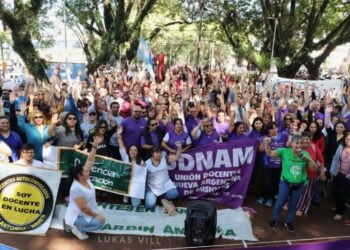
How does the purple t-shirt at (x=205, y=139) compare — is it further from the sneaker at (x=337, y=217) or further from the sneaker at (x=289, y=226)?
the sneaker at (x=337, y=217)

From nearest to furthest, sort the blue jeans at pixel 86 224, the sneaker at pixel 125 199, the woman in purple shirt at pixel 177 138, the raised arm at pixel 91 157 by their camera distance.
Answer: the blue jeans at pixel 86 224 < the raised arm at pixel 91 157 < the sneaker at pixel 125 199 < the woman in purple shirt at pixel 177 138

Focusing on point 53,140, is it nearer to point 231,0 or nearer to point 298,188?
point 298,188

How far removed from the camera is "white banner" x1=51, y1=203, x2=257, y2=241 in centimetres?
601

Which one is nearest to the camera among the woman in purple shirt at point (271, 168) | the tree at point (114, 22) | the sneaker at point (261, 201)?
the woman in purple shirt at point (271, 168)

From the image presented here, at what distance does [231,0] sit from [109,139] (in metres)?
19.4

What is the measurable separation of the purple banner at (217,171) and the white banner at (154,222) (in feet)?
1.38

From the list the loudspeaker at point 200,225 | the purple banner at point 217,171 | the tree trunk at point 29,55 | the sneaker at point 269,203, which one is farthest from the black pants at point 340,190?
the tree trunk at point 29,55

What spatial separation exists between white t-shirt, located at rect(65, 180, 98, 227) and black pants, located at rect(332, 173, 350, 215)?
4.04 meters

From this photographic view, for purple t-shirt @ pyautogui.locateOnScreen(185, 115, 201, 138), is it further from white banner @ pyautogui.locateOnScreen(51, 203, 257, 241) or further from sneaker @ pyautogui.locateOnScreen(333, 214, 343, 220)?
sneaker @ pyautogui.locateOnScreen(333, 214, 343, 220)

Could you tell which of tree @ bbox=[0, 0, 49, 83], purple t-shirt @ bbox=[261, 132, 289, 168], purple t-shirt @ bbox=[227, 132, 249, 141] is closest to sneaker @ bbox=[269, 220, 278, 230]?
purple t-shirt @ bbox=[261, 132, 289, 168]

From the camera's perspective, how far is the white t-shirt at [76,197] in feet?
17.8

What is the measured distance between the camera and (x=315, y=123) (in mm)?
7273

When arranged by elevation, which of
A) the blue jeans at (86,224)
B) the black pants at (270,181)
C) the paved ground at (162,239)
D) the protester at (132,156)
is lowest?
the paved ground at (162,239)

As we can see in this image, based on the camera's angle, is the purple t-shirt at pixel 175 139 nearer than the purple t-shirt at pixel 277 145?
No
